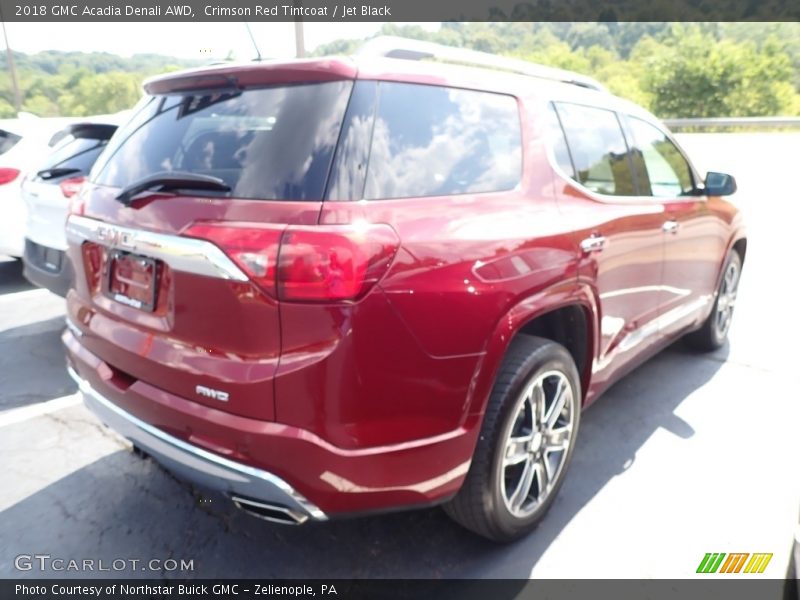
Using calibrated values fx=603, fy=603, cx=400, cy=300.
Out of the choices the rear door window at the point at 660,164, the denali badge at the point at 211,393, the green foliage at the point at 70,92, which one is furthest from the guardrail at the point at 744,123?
the green foliage at the point at 70,92

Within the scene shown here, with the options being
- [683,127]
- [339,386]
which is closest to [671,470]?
[339,386]

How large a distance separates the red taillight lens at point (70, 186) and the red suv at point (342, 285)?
1946 mm

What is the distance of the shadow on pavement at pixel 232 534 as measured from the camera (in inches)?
92.0

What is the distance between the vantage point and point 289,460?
182 cm

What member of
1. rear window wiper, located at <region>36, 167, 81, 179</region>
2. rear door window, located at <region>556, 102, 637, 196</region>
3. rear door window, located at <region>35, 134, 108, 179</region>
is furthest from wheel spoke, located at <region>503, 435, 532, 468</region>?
rear window wiper, located at <region>36, 167, 81, 179</region>

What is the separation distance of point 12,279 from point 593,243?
6218mm

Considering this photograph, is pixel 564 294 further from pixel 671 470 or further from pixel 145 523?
pixel 145 523

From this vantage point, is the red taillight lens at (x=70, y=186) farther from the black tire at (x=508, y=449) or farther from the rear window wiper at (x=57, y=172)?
the black tire at (x=508, y=449)

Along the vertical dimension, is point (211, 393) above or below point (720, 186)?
below

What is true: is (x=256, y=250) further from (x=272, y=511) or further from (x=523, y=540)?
(x=523, y=540)

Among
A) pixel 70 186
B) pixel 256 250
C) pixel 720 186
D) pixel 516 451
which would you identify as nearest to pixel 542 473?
pixel 516 451

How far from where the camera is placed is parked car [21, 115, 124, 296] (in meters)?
4.26

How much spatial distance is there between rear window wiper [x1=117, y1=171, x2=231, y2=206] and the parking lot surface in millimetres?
1389

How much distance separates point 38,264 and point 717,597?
15.3 feet
